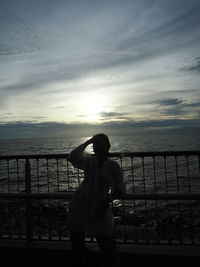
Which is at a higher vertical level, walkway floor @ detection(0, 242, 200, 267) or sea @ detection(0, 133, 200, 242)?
walkway floor @ detection(0, 242, 200, 267)

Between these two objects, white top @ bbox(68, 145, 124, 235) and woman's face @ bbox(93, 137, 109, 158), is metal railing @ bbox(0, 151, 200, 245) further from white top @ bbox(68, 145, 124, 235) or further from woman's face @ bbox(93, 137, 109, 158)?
woman's face @ bbox(93, 137, 109, 158)

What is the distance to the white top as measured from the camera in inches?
115

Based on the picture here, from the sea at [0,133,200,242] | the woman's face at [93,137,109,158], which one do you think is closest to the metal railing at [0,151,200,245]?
the sea at [0,133,200,242]

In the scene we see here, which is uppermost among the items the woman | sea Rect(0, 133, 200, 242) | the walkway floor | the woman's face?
the woman's face

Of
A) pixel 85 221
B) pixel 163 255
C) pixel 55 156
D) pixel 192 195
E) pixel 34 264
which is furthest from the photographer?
pixel 55 156

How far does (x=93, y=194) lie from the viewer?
2.93 meters

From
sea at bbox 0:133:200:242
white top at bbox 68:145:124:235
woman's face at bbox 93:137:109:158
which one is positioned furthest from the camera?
sea at bbox 0:133:200:242

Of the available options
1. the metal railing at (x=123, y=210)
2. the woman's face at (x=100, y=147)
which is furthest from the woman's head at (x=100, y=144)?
the metal railing at (x=123, y=210)

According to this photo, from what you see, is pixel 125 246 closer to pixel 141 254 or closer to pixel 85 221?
pixel 141 254

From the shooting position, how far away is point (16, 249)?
4348 millimetres

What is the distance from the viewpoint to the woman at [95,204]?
293 cm

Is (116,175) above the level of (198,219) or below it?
above

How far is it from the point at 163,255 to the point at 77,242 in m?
1.57

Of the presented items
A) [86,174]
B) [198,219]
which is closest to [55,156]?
[86,174]
